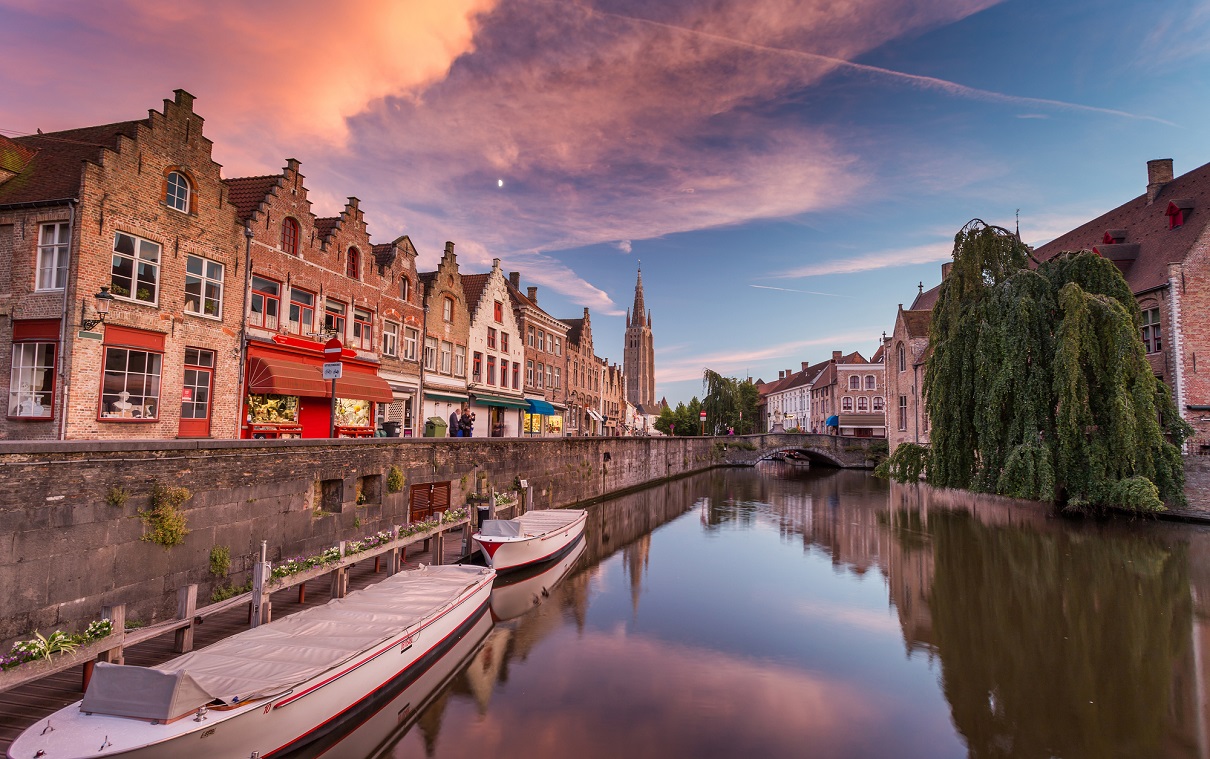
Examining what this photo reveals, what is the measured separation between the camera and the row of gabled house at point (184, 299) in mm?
12211

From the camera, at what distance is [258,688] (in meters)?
5.92

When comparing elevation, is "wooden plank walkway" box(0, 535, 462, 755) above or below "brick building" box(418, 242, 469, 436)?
below

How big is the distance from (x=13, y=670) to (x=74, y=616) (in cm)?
181

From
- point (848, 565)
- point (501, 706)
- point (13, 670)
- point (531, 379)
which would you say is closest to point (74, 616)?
point (13, 670)

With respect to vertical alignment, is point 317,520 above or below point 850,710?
above

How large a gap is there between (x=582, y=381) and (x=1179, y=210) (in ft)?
110

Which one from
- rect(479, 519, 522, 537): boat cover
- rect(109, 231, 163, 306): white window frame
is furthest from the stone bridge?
rect(109, 231, 163, 306): white window frame

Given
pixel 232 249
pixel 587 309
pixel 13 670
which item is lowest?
pixel 13 670

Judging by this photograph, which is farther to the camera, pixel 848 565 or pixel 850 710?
pixel 848 565

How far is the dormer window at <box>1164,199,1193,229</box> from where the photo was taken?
82.7 feet

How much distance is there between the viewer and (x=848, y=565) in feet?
59.3

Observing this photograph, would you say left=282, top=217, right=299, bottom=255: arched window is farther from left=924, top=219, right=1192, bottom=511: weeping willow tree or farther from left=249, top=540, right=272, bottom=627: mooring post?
left=924, top=219, right=1192, bottom=511: weeping willow tree

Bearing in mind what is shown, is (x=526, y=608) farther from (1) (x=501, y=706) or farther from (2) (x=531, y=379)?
(2) (x=531, y=379)

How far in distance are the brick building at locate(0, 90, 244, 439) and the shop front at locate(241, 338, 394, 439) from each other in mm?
942
